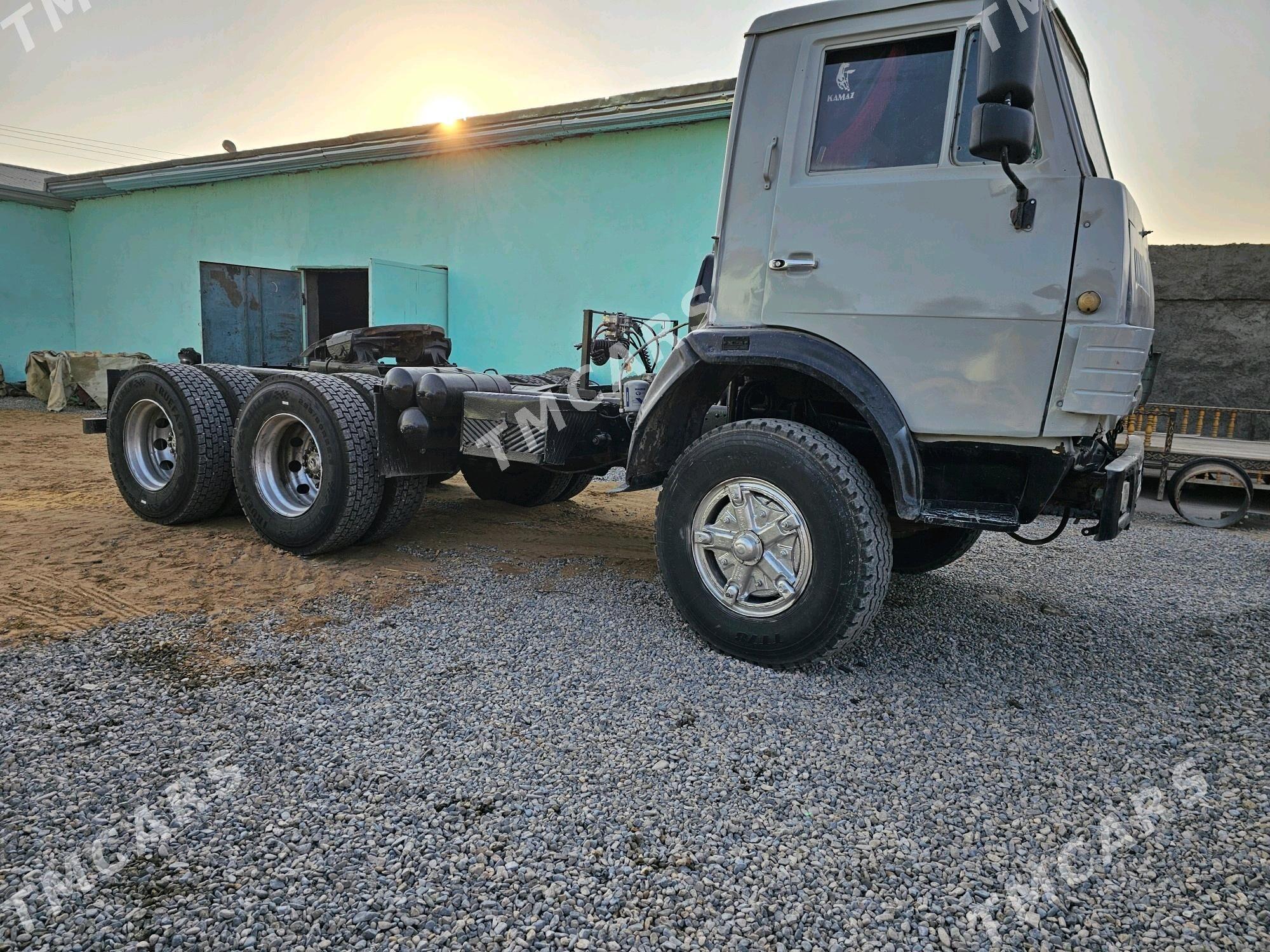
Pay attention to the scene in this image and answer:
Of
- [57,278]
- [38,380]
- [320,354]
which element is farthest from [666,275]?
[57,278]

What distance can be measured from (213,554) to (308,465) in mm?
774

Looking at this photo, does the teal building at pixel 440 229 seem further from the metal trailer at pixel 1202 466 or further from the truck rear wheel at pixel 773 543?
the truck rear wheel at pixel 773 543

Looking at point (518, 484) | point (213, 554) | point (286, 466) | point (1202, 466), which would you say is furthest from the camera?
point (1202, 466)

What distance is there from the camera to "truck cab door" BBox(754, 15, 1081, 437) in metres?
2.89

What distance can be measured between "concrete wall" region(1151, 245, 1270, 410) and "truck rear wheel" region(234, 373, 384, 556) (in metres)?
10.4

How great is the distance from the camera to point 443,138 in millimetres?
11320

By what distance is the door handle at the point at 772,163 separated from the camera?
3.32m

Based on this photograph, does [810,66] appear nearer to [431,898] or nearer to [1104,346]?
[1104,346]

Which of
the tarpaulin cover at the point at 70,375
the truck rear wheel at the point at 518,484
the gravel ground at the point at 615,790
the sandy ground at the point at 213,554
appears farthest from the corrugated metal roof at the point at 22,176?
the gravel ground at the point at 615,790

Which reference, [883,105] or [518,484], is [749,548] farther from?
[518,484]

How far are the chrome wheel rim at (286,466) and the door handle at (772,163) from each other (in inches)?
121

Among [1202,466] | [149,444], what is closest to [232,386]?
[149,444]

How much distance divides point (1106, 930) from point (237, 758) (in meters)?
2.48

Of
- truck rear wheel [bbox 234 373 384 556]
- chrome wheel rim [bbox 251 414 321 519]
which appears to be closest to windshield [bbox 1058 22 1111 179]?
truck rear wheel [bbox 234 373 384 556]
